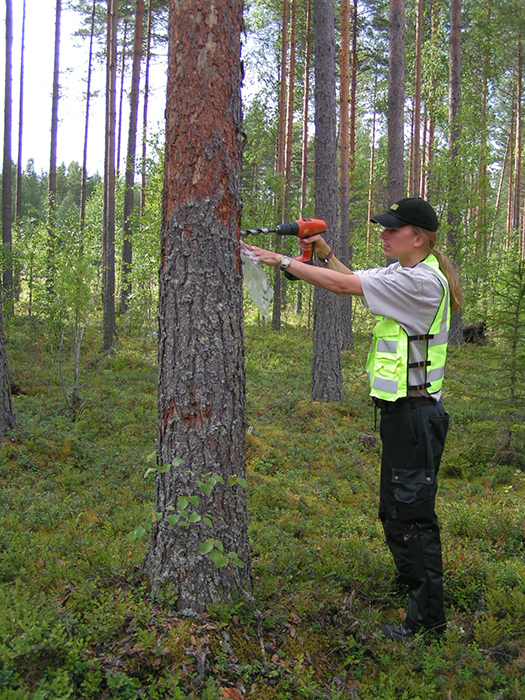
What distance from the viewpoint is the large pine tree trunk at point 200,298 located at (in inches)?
121

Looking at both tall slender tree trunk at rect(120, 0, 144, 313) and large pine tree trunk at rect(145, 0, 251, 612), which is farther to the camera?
tall slender tree trunk at rect(120, 0, 144, 313)

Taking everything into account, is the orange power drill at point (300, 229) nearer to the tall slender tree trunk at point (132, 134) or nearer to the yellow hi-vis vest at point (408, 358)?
the yellow hi-vis vest at point (408, 358)

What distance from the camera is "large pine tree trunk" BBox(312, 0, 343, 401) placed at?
9781 millimetres

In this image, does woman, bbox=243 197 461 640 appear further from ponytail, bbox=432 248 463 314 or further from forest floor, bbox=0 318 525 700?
forest floor, bbox=0 318 525 700

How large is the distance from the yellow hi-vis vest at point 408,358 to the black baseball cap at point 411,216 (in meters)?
0.28

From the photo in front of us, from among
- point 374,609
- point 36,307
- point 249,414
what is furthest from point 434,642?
point 36,307

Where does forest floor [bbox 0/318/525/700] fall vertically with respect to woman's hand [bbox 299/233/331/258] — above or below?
below

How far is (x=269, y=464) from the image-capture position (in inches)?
287

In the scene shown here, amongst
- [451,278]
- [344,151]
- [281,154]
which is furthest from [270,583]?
[281,154]

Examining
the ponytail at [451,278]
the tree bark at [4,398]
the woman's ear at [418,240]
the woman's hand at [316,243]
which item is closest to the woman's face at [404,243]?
the woman's ear at [418,240]

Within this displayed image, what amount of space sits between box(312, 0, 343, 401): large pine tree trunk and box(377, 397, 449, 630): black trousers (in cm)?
675

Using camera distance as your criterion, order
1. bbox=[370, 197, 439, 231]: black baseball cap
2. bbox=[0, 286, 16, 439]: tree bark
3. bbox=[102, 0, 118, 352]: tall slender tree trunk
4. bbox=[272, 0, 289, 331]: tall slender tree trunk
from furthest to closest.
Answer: bbox=[272, 0, 289, 331]: tall slender tree trunk → bbox=[102, 0, 118, 352]: tall slender tree trunk → bbox=[0, 286, 16, 439]: tree bark → bbox=[370, 197, 439, 231]: black baseball cap

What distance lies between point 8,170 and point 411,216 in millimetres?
16814

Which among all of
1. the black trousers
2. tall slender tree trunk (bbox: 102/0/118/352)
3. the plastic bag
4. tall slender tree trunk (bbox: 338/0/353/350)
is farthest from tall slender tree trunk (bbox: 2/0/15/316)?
the black trousers
